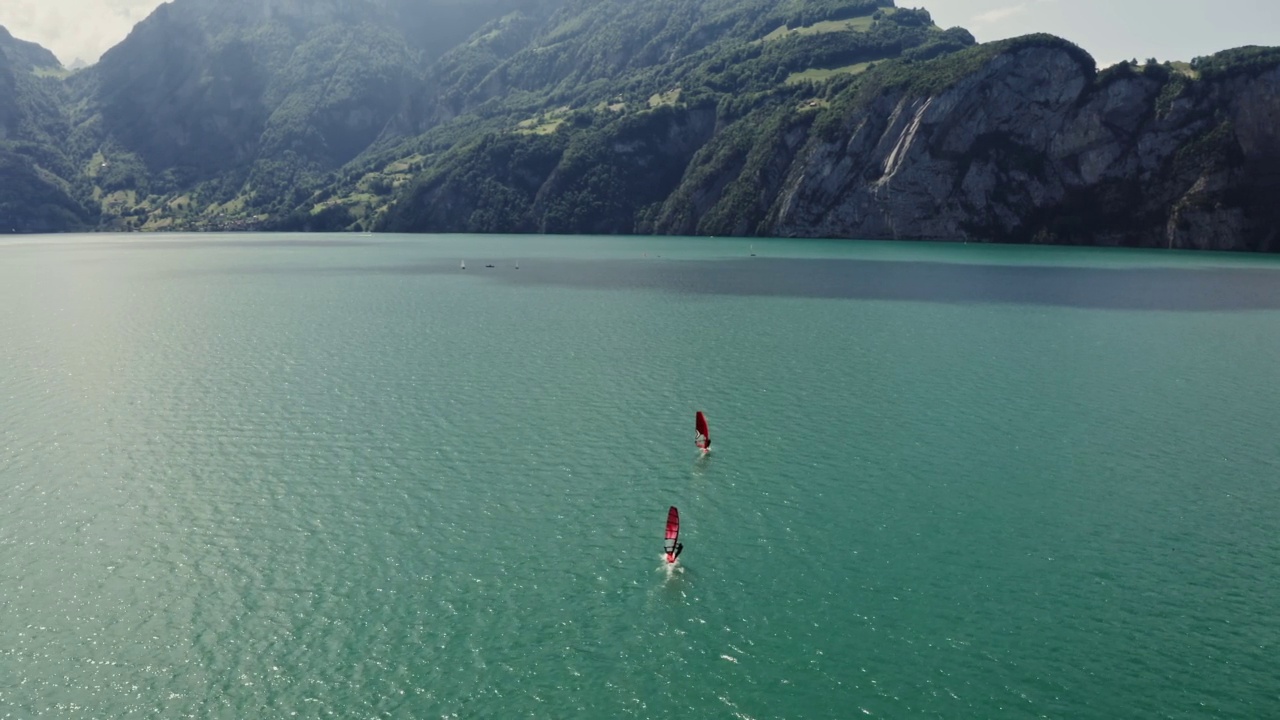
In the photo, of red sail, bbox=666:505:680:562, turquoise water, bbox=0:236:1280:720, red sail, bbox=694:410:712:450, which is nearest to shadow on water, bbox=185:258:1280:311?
turquoise water, bbox=0:236:1280:720

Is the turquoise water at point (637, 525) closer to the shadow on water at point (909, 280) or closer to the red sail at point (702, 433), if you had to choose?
the red sail at point (702, 433)

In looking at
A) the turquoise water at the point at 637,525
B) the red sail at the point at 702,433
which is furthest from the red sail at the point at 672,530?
the red sail at the point at 702,433

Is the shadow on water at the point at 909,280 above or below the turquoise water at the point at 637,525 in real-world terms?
above

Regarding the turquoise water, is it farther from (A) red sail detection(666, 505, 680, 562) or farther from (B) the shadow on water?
(B) the shadow on water

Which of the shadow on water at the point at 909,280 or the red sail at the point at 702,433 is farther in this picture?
the shadow on water at the point at 909,280

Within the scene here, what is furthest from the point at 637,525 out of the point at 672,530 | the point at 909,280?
the point at 909,280

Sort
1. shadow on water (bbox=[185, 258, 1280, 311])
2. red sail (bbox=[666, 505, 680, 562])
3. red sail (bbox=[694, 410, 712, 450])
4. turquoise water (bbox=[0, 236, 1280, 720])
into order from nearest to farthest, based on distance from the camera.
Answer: turquoise water (bbox=[0, 236, 1280, 720])
red sail (bbox=[666, 505, 680, 562])
red sail (bbox=[694, 410, 712, 450])
shadow on water (bbox=[185, 258, 1280, 311])

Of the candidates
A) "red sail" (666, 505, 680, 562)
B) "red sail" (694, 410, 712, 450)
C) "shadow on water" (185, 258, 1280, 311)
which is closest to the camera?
"red sail" (666, 505, 680, 562)

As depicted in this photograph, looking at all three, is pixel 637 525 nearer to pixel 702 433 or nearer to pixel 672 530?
pixel 672 530
